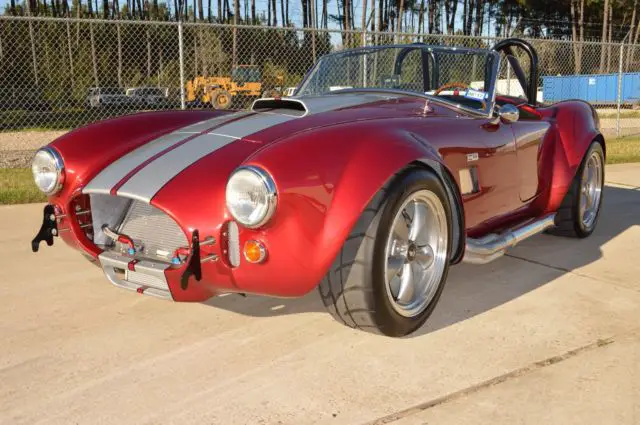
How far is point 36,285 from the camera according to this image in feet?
11.6

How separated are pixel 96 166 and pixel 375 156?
129cm

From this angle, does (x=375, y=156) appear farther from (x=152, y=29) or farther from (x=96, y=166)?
(x=152, y=29)

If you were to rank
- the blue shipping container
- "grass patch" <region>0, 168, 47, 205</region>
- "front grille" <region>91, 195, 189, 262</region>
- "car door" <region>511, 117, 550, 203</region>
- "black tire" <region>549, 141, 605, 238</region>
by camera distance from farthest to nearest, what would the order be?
the blue shipping container → "grass patch" <region>0, 168, 47, 205</region> → "black tire" <region>549, 141, 605, 238</region> → "car door" <region>511, 117, 550, 203</region> → "front grille" <region>91, 195, 189, 262</region>

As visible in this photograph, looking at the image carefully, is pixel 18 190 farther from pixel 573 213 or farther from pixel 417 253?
pixel 573 213

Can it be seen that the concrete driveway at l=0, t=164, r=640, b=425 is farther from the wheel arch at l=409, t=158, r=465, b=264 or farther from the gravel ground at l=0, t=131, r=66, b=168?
the gravel ground at l=0, t=131, r=66, b=168

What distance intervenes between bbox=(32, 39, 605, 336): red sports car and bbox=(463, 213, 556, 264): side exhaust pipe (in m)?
0.01

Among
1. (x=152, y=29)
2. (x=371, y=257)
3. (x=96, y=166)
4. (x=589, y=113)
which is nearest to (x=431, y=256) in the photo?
(x=371, y=257)

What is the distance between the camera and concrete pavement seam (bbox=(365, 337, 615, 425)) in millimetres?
2125

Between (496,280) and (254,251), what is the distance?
6.01 feet

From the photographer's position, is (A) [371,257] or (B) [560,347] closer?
(A) [371,257]

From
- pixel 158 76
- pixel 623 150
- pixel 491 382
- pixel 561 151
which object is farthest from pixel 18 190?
pixel 158 76

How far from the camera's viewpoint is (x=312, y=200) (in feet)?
7.63

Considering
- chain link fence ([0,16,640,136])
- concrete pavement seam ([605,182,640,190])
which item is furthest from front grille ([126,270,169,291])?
concrete pavement seam ([605,182,640,190])

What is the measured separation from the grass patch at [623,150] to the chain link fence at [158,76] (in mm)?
995
